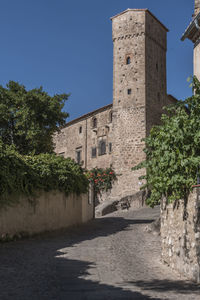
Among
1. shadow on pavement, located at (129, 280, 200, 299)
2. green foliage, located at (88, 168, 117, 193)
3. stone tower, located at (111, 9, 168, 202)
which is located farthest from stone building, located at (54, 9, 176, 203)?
→ shadow on pavement, located at (129, 280, 200, 299)

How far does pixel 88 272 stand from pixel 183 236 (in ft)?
6.73

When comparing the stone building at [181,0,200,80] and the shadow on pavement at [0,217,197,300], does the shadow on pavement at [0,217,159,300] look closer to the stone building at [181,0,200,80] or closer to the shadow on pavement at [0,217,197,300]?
the shadow on pavement at [0,217,197,300]

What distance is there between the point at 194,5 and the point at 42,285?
11.4 m

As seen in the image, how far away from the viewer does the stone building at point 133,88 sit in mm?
31531

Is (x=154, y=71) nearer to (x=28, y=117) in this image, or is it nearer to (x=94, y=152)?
(x=94, y=152)

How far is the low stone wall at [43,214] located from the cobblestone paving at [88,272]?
0.79 m

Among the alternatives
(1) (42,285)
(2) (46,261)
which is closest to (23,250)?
(2) (46,261)

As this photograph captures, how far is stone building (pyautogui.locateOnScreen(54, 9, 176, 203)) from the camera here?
31531 mm

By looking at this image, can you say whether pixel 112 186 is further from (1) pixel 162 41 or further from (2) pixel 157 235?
(2) pixel 157 235

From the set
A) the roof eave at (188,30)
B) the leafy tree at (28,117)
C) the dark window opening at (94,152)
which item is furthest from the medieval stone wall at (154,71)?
the roof eave at (188,30)

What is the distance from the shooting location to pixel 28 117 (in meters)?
18.2

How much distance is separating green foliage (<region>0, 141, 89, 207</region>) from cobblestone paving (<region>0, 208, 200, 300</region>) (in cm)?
185

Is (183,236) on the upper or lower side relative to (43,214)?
upper

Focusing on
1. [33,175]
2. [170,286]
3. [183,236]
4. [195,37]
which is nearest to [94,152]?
[33,175]
